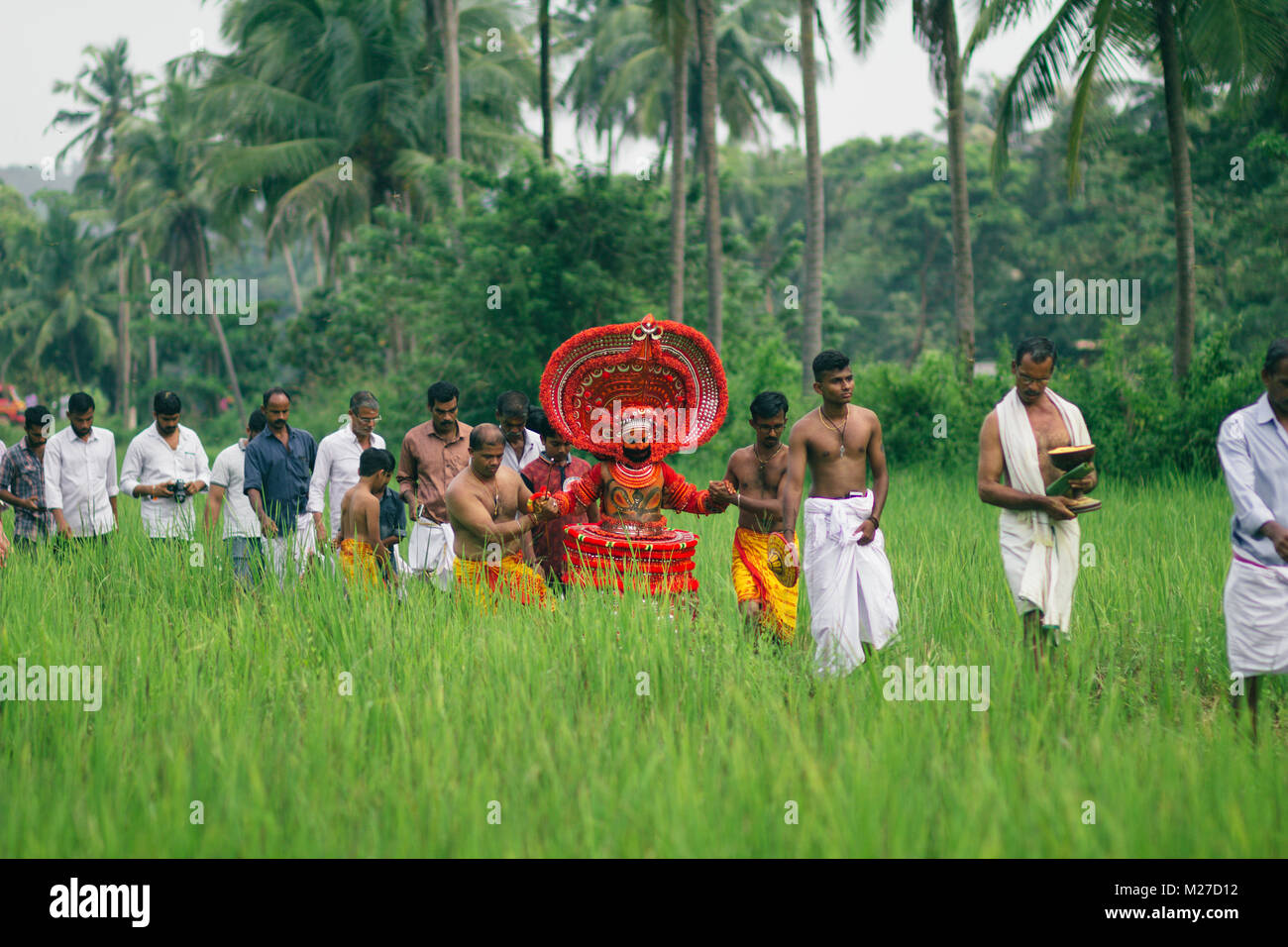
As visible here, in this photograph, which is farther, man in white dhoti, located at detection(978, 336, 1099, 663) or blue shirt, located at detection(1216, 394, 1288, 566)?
man in white dhoti, located at detection(978, 336, 1099, 663)

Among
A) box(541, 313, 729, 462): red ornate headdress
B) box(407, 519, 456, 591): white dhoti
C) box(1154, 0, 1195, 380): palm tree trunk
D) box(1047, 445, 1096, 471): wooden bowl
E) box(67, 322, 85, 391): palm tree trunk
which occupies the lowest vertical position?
box(407, 519, 456, 591): white dhoti

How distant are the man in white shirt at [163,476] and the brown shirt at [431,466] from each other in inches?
65.0

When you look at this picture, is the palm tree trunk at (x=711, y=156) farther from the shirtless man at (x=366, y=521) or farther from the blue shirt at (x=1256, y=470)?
the blue shirt at (x=1256, y=470)

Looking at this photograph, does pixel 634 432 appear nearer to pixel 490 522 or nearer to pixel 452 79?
pixel 490 522

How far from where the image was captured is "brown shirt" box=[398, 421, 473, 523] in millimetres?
6977

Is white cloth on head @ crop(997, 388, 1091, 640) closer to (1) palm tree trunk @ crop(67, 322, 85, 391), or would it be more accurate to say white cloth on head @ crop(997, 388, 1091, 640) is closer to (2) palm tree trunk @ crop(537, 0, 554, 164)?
(2) palm tree trunk @ crop(537, 0, 554, 164)

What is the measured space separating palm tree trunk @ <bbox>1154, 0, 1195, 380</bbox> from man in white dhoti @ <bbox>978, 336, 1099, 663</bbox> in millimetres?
8465

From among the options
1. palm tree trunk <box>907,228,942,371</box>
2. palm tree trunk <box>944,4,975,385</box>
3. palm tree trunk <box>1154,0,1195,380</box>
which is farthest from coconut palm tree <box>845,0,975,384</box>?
palm tree trunk <box>907,228,942,371</box>

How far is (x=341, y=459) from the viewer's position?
7449 mm

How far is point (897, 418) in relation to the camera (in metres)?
15.1

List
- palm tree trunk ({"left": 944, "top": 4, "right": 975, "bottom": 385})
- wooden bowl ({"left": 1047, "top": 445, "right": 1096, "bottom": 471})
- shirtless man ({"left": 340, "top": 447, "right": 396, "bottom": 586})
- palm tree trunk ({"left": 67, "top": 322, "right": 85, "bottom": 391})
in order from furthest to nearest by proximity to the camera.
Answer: palm tree trunk ({"left": 67, "top": 322, "right": 85, "bottom": 391})
palm tree trunk ({"left": 944, "top": 4, "right": 975, "bottom": 385})
shirtless man ({"left": 340, "top": 447, "right": 396, "bottom": 586})
wooden bowl ({"left": 1047, "top": 445, "right": 1096, "bottom": 471})

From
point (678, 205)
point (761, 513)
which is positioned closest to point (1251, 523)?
point (761, 513)

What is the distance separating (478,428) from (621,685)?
5.85 ft
